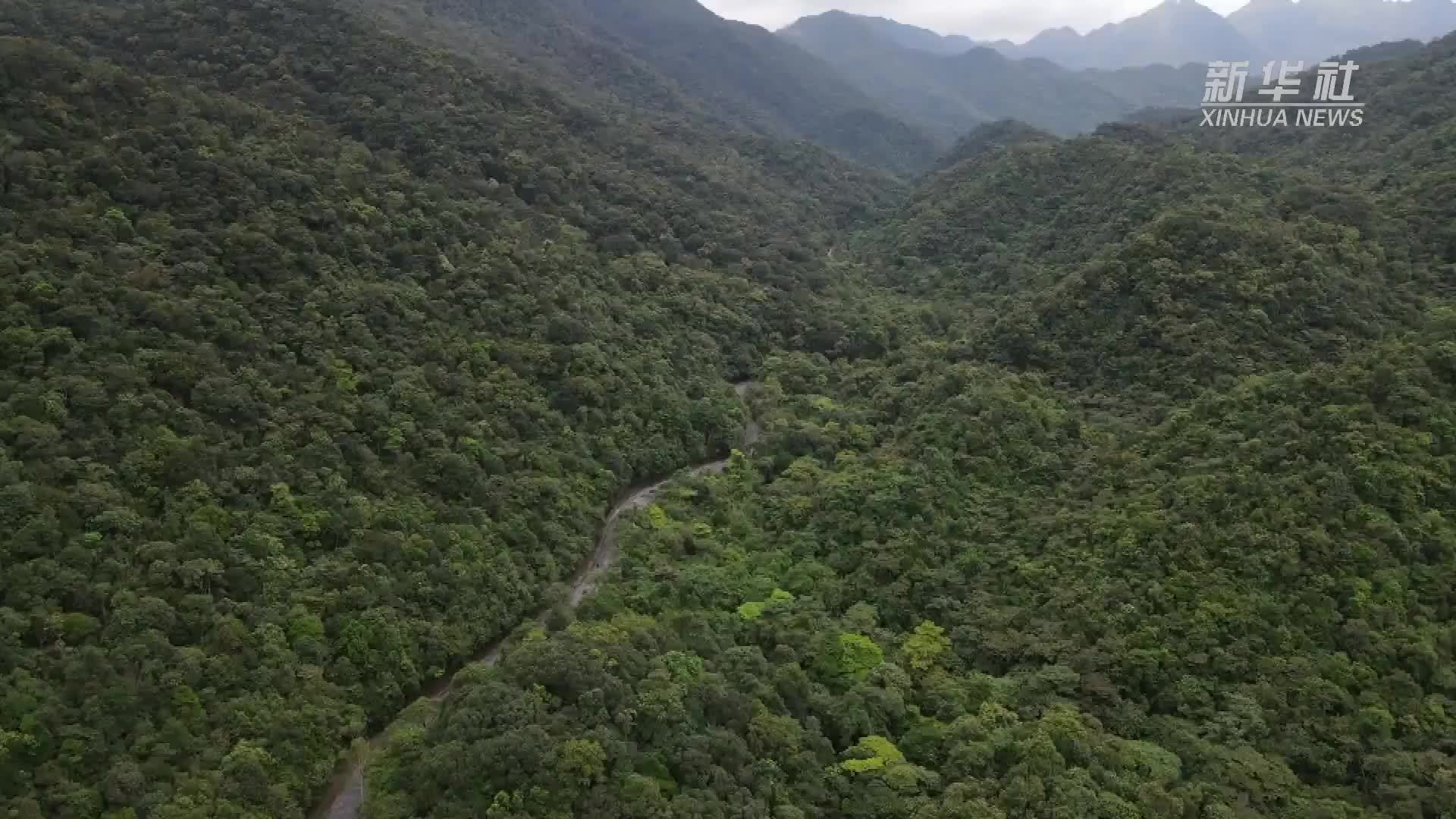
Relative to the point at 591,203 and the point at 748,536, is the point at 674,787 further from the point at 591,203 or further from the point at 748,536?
the point at 591,203

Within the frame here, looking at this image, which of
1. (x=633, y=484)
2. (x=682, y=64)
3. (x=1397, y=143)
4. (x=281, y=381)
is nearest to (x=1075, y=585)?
(x=633, y=484)

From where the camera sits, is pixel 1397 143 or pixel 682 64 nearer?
pixel 1397 143

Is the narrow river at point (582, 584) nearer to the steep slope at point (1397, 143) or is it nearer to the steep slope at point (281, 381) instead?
the steep slope at point (281, 381)

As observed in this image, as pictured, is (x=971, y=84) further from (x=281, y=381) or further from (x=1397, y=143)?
(x=281, y=381)

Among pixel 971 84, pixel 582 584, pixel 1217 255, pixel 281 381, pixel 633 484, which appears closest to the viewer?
pixel 281 381

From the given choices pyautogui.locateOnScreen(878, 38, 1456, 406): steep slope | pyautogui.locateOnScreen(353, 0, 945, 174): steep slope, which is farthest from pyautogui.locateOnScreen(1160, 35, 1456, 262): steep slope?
pyautogui.locateOnScreen(353, 0, 945, 174): steep slope

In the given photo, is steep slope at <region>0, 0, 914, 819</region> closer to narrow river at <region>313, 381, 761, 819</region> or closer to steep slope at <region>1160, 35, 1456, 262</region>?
narrow river at <region>313, 381, 761, 819</region>
